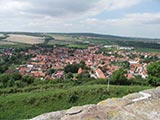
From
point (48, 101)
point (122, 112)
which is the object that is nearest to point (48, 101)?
point (48, 101)

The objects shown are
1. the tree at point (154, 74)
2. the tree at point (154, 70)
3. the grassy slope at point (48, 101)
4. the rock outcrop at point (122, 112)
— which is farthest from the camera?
the tree at point (154, 70)

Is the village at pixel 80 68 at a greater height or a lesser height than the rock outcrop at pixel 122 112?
lesser

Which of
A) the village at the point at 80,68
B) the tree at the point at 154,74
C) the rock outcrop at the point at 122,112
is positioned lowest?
the village at the point at 80,68

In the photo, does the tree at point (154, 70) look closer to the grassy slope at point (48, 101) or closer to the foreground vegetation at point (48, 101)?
the grassy slope at point (48, 101)

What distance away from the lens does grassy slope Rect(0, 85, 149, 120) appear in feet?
76.1

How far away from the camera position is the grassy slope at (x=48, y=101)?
23188 mm

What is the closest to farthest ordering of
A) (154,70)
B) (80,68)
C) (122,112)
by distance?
1. (122,112)
2. (154,70)
3. (80,68)

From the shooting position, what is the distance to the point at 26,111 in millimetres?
23266

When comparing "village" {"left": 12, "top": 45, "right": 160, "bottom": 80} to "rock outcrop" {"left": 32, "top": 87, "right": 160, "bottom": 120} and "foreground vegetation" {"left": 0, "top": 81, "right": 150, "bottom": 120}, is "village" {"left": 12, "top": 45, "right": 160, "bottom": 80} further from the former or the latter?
"rock outcrop" {"left": 32, "top": 87, "right": 160, "bottom": 120}

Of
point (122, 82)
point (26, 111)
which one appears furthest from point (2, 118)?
point (122, 82)

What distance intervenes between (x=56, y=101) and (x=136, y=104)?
19956 mm

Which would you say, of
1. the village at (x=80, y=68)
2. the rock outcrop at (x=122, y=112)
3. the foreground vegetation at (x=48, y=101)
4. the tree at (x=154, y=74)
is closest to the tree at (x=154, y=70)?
the tree at (x=154, y=74)

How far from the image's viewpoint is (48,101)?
990 inches

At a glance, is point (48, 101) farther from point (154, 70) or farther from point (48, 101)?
point (154, 70)
